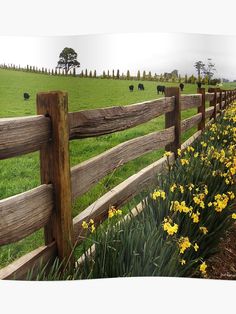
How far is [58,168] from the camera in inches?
→ 68.2

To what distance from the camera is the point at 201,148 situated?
3340 millimetres

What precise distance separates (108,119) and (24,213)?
0.63 metres

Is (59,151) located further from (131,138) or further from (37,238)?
(131,138)

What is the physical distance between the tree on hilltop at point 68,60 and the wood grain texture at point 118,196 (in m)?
0.53

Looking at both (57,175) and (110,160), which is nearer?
(57,175)

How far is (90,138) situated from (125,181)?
451mm

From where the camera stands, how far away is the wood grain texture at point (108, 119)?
184 centimetres

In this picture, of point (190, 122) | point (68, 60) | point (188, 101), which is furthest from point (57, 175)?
point (190, 122)

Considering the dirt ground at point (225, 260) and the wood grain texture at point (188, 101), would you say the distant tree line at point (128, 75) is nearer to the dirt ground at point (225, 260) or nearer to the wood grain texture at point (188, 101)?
the dirt ground at point (225, 260)

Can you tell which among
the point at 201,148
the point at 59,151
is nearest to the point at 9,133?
the point at 59,151

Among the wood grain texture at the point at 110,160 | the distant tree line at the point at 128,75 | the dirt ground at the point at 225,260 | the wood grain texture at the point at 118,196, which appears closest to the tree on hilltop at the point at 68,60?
the distant tree line at the point at 128,75

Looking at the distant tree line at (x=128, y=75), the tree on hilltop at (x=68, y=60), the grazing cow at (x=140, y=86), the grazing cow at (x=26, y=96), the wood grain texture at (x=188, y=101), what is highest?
the tree on hilltop at (x=68, y=60)

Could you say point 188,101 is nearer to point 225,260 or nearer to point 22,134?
point 225,260

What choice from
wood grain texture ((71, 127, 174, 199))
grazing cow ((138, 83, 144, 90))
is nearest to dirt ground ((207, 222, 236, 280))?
wood grain texture ((71, 127, 174, 199))
